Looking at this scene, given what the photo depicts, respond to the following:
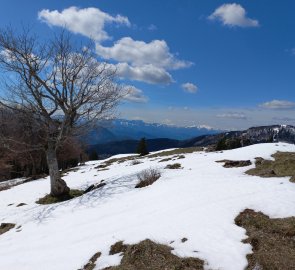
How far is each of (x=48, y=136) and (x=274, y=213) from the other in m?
15.8

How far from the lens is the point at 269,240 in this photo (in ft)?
31.3

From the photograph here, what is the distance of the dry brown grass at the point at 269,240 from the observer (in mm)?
8316

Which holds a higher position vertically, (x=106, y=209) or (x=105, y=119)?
(x=105, y=119)

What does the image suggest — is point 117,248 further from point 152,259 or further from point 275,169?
point 275,169

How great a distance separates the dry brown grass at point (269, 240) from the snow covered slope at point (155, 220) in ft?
1.00

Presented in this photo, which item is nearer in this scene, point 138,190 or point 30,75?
point 138,190

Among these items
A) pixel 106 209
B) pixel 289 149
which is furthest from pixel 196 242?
pixel 289 149

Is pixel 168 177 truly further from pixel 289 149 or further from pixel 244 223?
pixel 289 149

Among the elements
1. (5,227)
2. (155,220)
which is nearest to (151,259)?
(155,220)

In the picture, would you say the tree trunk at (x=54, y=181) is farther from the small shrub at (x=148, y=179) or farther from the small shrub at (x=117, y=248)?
the small shrub at (x=117, y=248)

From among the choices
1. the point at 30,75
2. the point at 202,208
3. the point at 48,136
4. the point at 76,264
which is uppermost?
the point at 30,75

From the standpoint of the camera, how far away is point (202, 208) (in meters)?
12.3

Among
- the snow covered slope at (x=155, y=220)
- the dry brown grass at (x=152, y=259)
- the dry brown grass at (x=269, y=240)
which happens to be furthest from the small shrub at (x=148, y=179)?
the dry brown grass at (x=152, y=259)

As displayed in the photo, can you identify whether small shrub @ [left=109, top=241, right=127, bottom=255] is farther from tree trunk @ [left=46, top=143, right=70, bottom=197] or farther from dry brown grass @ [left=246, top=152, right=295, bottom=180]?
tree trunk @ [left=46, top=143, right=70, bottom=197]
